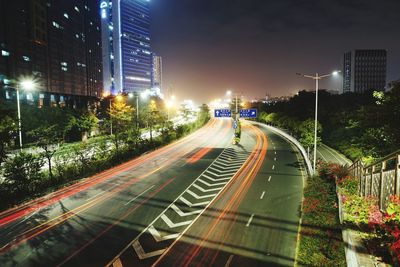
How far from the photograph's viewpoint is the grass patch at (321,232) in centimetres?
1304

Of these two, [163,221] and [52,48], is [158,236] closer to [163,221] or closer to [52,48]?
[163,221]

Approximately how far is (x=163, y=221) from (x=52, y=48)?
109516mm

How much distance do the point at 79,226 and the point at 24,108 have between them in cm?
4399

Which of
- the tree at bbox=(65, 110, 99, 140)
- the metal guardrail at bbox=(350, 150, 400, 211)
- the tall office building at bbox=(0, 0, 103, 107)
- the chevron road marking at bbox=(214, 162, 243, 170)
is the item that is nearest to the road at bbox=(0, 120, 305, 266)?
the chevron road marking at bbox=(214, 162, 243, 170)

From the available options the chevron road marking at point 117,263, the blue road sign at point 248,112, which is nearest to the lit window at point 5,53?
the blue road sign at point 248,112

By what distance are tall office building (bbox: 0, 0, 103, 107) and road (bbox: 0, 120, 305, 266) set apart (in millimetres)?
46660

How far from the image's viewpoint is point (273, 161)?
37875 mm

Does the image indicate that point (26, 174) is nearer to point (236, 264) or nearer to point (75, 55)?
point (236, 264)

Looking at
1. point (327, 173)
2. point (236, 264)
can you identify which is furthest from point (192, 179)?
point (236, 264)

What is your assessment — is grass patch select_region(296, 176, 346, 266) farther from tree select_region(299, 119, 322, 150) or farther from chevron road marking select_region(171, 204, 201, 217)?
tree select_region(299, 119, 322, 150)

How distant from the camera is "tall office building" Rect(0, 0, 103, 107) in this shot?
84188 millimetres

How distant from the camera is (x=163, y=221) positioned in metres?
18.6

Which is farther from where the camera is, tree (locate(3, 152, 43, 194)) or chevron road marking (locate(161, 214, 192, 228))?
tree (locate(3, 152, 43, 194))

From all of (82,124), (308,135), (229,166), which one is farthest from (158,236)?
(82,124)
